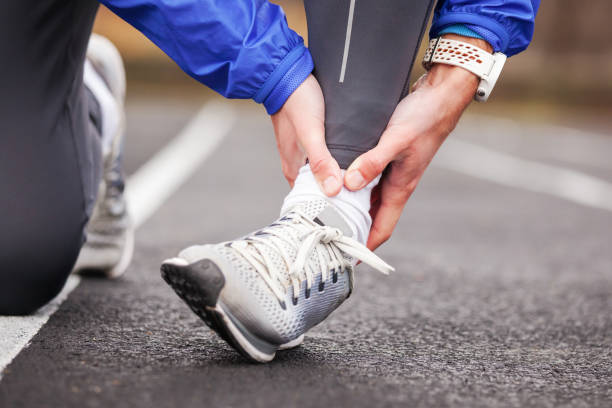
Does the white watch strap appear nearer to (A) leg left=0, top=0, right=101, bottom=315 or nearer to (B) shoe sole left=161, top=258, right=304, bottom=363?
(B) shoe sole left=161, top=258, right=304, bottom=363

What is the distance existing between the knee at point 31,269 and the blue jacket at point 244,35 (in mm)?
471

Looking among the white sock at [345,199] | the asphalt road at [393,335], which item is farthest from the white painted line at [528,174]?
the white sock at [345,199]

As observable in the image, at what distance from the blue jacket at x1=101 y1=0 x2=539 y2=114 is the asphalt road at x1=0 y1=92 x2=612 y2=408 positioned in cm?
43

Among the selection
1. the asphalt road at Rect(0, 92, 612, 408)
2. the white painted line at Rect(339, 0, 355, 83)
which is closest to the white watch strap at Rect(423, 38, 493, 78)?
the white painted line at Rect(339, 0, 355, 83)

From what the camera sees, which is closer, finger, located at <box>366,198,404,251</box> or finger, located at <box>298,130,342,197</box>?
finger, located at <box>298,130,342,197</box>

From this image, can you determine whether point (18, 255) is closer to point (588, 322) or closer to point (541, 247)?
point (588, 322)

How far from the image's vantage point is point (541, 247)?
2908 millimetres

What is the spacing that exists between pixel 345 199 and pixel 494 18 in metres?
0.39

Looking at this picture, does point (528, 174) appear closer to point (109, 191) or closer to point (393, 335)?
point (109, 191)

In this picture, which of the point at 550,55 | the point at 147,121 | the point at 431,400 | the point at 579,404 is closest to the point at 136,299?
the point at 431,400

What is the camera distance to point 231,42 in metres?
1.30

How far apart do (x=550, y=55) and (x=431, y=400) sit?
69.9 ft

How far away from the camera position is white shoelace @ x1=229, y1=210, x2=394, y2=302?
4.07 feet

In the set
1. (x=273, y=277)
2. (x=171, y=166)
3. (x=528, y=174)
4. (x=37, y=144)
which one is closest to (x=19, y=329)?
(x=37, y=144)
